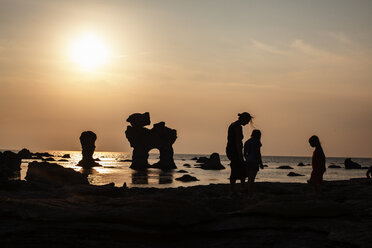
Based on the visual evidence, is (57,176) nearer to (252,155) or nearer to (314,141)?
(252,155)

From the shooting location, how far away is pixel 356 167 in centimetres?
10031

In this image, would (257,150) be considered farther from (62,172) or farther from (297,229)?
(62,172)

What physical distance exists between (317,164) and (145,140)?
96.0 metres

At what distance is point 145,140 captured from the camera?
357 feet

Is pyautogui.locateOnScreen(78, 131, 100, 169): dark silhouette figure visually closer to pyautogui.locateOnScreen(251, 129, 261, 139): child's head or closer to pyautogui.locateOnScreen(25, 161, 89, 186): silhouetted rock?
pyautogui.locateOnScreen(25, 161, 89, 186): silhouetted rock

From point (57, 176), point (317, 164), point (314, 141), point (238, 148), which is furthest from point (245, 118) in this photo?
point (57, 176)

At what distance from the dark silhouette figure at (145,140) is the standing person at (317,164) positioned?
92838 mm

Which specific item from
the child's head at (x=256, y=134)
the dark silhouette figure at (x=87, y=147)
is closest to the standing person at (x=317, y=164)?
the child's head at (x=256, y=134)

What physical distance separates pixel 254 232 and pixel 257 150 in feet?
22.0

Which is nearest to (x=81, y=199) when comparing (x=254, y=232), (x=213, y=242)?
(x=213, y=242)

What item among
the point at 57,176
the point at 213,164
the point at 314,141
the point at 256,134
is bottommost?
the point at 213,164

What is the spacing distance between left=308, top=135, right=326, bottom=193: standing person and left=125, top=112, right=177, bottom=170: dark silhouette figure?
305ft

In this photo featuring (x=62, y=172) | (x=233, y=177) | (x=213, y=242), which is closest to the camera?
(x=213, y=242)

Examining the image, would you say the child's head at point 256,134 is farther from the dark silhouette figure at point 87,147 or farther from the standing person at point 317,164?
the dark silhouette figure at point 87,147
